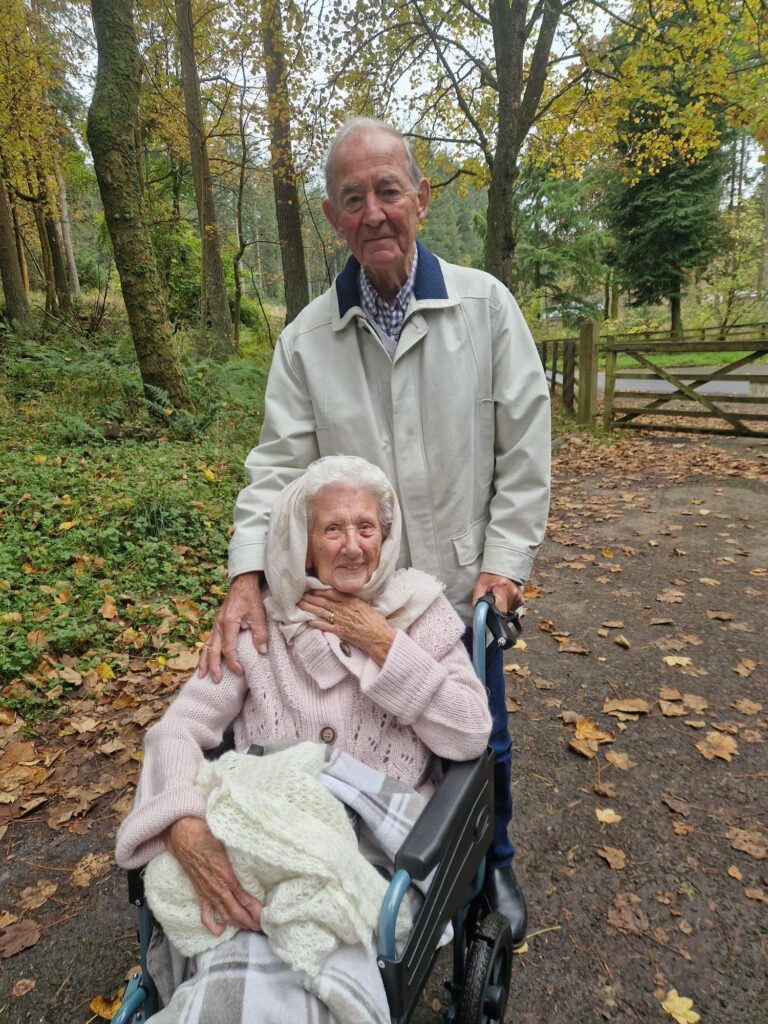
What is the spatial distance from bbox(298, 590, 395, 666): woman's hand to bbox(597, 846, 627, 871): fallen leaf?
5.43 ft

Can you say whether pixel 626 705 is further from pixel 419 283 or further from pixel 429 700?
pixel 419 283

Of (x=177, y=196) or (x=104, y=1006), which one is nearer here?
(x=104, y=1006)

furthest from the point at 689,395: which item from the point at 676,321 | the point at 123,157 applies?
the point at 676,321

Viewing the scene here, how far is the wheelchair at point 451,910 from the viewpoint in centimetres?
121

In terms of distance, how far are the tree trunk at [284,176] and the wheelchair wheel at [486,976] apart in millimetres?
9408

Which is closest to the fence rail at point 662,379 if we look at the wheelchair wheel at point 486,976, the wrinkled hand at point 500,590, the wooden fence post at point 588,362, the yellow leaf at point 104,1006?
the wooden fence post at point 588,362

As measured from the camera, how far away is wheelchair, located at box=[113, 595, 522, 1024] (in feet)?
3.96

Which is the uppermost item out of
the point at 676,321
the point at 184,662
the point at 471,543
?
the point at 676,321

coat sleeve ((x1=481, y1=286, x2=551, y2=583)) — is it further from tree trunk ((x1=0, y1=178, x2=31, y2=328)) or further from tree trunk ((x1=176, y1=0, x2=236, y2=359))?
tree trunk ((x1=0, y1=178, x2=31, y2=328))

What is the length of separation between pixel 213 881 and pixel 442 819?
0.52m

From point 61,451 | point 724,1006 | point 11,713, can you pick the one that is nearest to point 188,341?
point 61,451

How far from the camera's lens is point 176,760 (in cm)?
149

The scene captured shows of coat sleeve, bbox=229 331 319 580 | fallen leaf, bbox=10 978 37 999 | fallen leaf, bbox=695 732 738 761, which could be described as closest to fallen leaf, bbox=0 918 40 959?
fallen leaf, bbox=10 978 37 999

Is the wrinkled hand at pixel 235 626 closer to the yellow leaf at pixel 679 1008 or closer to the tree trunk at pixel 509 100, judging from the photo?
the yellow leaf at pixel 679 1008
